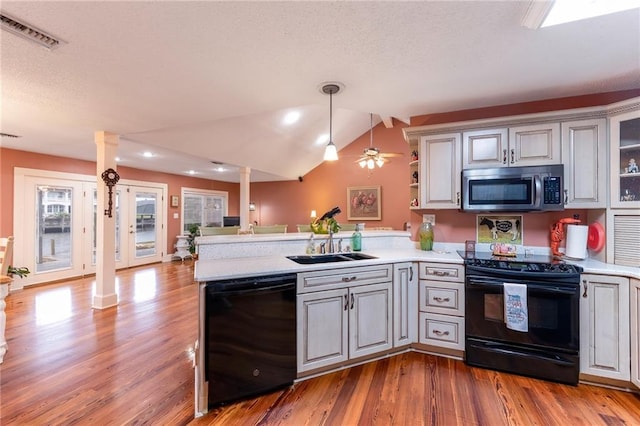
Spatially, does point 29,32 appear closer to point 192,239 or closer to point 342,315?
point 342,315

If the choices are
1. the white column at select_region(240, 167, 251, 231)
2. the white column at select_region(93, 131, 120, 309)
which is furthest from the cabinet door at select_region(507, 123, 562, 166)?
the white column at select_region(240, 167, 251, 231)

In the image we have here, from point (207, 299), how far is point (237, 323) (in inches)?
9.9

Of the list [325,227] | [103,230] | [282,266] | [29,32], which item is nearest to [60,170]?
[103,230]

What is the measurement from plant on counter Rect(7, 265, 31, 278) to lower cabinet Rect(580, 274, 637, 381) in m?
6.57

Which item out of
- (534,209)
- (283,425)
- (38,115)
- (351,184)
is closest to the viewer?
(283,425)

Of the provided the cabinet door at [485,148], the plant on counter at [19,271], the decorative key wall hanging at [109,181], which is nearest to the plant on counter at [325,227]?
the cabinet door at [485,148]

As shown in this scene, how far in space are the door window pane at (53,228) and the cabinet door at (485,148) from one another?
21.6 ft

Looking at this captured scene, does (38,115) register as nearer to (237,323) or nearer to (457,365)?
(237,323)

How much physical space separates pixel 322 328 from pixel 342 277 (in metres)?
0.41

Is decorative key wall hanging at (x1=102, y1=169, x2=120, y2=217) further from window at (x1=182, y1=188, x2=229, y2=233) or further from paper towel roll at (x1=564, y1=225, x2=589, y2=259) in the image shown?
paper towel roll at (x1=564, y1=225, x2=589, y2=259)

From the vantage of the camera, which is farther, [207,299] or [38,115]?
[38,115]

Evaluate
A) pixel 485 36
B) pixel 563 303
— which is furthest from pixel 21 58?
pixel 563 303

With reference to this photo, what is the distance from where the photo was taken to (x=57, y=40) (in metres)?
1.76

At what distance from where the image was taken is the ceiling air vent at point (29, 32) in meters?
1.60
